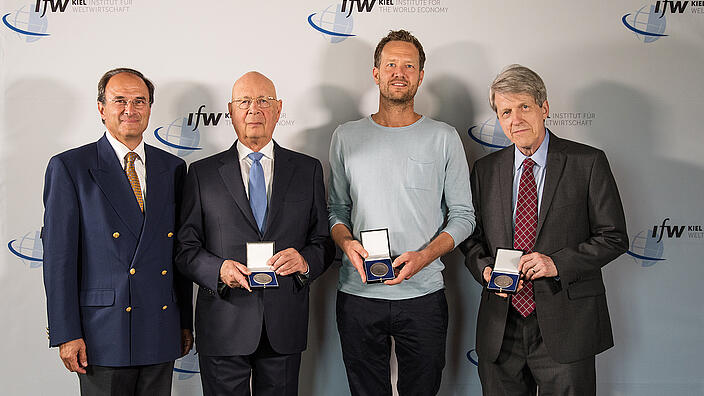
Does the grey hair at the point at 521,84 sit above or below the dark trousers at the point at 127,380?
above

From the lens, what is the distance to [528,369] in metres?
2.30

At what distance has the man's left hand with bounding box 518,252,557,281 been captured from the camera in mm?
2100

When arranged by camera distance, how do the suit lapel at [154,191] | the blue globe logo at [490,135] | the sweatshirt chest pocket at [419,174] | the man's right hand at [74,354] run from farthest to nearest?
the blue globe logo at [490,135] → the sweatshirt chest pocket at [419,174] → the suit lapel at [154,191] → the man's right hand at [74,354]

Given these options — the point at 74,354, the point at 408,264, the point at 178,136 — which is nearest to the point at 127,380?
the point at 74,354

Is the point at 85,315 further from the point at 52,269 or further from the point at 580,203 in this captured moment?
the point at 580,203

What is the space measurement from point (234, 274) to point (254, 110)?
0.65m

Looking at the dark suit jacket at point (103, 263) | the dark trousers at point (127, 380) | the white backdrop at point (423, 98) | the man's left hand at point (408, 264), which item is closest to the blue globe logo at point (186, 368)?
the white backdrop at point (423, 98)

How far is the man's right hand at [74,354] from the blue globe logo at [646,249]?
2.56 meters

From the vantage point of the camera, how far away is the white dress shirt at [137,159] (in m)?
2.18

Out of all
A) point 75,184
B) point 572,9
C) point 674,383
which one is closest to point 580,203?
point 572,9

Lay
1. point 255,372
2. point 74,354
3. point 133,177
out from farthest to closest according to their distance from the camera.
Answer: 1. point 255,372
2. point 133,177
3. point 74,354

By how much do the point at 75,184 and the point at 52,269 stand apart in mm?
318

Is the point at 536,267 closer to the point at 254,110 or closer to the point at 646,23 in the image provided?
the point at 254,110

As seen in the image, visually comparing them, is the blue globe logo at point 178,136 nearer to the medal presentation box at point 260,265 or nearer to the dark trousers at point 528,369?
the medal presentation box at point 260,265
